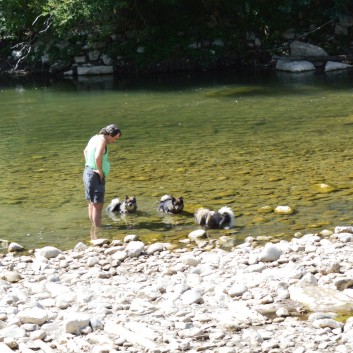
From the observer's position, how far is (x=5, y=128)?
19500 millimetres

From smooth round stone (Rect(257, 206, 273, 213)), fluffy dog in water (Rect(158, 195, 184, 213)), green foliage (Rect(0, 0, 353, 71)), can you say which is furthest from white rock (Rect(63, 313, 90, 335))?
green foliage (Rect(0, 0, 353, 71))

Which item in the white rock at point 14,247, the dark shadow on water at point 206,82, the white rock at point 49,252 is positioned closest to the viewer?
the white rock at point 49,252

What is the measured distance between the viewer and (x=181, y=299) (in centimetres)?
755

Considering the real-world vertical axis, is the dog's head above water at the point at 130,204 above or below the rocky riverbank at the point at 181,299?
above

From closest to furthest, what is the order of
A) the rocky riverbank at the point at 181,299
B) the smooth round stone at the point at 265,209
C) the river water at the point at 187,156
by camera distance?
the rocky riverbank at the point at 181,299 < the river water at the point at 187,156 < the smooth round stone at the point at 265,209

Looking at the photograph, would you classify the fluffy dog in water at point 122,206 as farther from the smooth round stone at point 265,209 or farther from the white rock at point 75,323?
the white rock at point 75,323

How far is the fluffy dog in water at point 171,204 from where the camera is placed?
11.2 metres

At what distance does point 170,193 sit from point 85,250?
285 centimetres

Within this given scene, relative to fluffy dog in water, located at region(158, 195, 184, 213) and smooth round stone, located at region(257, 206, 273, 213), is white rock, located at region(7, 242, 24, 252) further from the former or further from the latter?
Answer: smooth round stone, located at region(257, 206, 273, 213)

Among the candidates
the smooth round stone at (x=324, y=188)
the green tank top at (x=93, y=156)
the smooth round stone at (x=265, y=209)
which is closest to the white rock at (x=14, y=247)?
the green tank top at (x=93, y=156)

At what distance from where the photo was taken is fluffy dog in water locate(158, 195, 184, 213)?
1123 centimetres

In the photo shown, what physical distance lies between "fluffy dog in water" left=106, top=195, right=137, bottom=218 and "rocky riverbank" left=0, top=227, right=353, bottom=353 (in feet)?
5.08

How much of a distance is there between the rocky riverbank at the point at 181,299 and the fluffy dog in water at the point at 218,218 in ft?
2.47

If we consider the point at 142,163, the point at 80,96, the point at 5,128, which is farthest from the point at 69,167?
the point at 80,96
